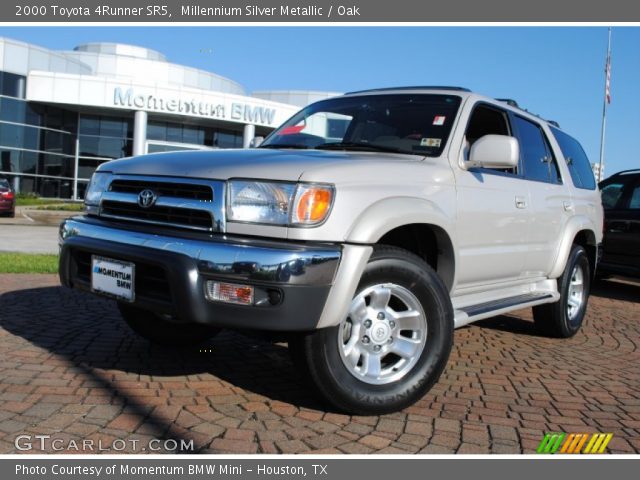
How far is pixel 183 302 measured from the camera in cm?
280

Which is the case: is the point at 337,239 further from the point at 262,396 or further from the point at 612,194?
the point at 612,194

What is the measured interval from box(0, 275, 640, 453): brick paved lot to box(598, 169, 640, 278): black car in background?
3251mm

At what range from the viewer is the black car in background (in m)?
8.20

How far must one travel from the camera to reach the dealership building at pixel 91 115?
28.9m

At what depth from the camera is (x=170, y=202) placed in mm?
3111

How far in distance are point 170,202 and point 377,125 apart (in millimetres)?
1730

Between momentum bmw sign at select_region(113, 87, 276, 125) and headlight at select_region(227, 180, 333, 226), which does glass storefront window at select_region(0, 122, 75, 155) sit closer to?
momentum bmw sign at select_region(113, 87, 276, 125)

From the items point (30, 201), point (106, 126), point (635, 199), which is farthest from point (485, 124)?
point (106, 126)

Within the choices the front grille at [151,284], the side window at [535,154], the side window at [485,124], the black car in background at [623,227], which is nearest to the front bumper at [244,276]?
the front grille at [151,284]

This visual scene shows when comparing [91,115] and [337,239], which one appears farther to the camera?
[91,115]

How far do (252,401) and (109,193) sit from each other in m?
1.46

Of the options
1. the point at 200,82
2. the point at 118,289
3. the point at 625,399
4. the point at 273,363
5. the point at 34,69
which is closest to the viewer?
the point at 118,289
